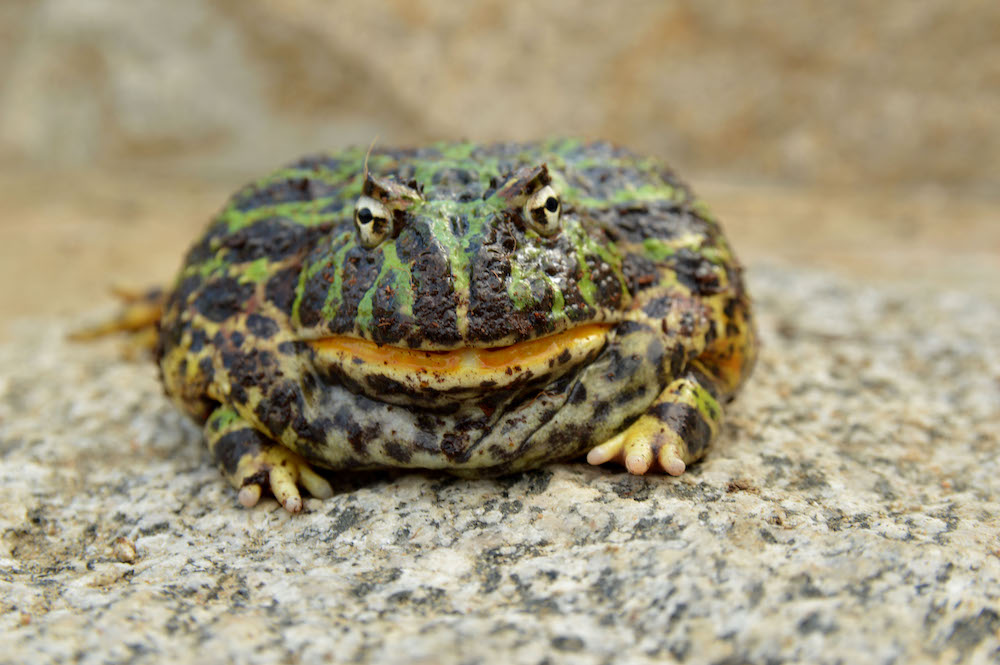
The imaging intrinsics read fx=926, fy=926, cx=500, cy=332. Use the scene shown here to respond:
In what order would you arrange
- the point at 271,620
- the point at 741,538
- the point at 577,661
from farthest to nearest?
1. the point at 741,538
2. the point at 271,620
3. the point at 577,661

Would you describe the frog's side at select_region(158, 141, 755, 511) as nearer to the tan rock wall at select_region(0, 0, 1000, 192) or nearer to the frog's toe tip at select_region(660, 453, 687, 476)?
the frog's toe tip at select_region(660, 453, 687, 476)

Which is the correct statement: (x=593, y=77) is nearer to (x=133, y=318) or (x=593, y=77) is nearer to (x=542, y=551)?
(x=133, y=318)

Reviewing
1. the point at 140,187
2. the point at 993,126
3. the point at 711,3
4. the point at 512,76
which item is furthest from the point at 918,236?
the point at 140,187

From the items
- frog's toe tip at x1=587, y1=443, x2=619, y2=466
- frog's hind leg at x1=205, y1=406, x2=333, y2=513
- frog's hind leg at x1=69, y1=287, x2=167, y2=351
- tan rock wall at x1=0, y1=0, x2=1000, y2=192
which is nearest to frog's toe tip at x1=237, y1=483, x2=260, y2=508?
frog's hind leg at x1=205, y1=406, x2=333, y2=513

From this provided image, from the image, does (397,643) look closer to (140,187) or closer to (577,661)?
(577,661)

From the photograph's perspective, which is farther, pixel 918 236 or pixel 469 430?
pixel 918 236

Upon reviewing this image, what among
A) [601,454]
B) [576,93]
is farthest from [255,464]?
A: [576,93]

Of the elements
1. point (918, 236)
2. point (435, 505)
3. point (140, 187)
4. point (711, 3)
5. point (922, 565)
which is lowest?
point (435, 505)
